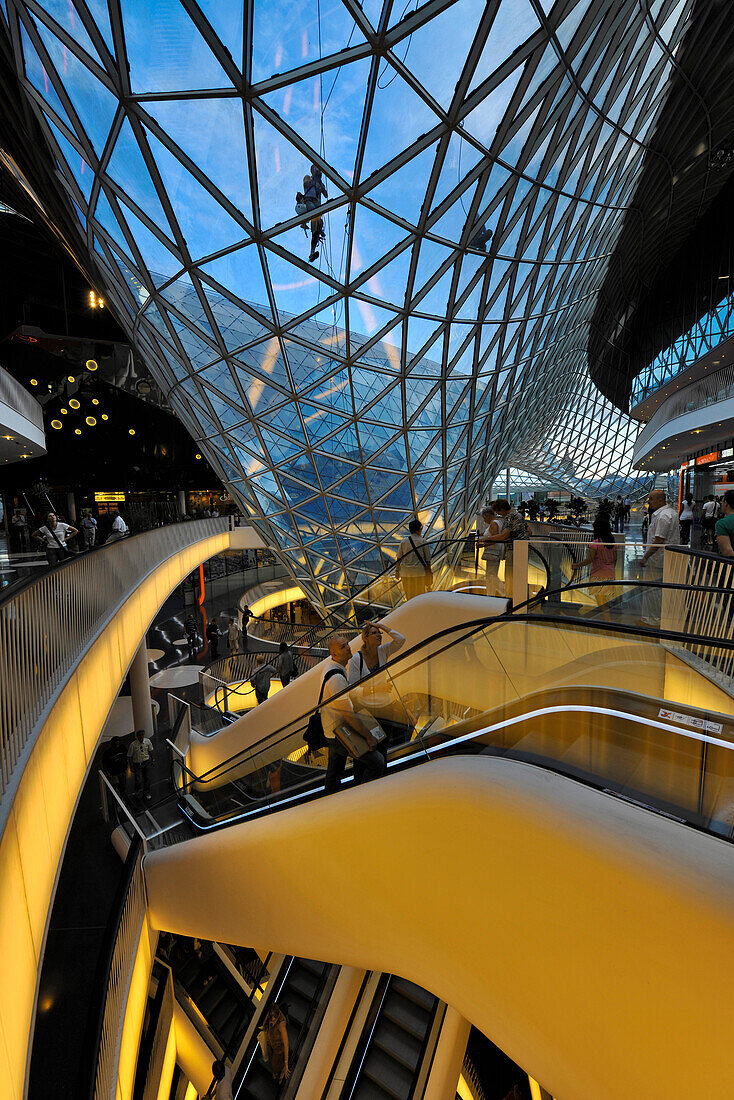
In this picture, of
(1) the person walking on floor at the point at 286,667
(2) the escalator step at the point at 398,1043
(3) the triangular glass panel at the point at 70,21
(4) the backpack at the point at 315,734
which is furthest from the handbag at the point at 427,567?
(3) the triangular glass panel at the point at 70,21

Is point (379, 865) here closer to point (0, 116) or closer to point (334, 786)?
point (334, 786)

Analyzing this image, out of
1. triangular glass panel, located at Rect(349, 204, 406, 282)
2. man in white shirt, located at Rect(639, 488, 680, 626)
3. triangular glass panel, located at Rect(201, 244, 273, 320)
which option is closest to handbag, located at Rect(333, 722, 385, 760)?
man in white shirt, located at Rect(639, 488, 680, 626)

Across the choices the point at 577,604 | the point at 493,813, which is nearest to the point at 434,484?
the point at 577,604

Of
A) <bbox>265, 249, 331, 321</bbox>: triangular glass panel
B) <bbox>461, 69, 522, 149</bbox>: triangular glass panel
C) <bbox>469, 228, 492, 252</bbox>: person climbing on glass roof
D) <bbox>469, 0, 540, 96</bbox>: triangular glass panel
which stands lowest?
<bbox>265, 249, 331, 321</bbox>: triangular glass panel

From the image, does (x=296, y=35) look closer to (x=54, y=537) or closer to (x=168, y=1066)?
(x=54, y=537)

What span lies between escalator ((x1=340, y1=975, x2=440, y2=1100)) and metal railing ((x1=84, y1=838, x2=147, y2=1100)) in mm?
3568

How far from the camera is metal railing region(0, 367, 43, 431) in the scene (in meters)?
16.2

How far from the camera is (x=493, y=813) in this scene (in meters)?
4.45

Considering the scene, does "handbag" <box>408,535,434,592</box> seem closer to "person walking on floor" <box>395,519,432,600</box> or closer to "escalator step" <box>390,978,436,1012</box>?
"person walking on floor" <box>395,519,432,600</box>

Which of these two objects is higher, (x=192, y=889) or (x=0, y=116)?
(x=0, y=116)

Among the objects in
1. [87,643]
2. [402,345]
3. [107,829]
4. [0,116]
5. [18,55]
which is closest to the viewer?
[87,643]

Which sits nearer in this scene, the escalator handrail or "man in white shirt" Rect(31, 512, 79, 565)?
the escalator handrail

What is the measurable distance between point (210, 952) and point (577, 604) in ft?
42.1

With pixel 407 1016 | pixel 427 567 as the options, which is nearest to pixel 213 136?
pixel 427 567
